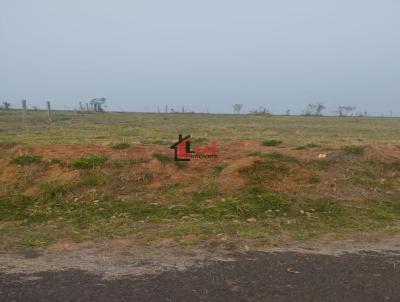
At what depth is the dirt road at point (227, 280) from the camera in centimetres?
326

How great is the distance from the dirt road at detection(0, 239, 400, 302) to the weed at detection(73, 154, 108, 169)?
3.63 meters

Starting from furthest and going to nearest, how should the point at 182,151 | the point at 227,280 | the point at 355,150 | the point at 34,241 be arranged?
the point at 182,151, the point at 355,150, the point at 34,241, the point at 227,280

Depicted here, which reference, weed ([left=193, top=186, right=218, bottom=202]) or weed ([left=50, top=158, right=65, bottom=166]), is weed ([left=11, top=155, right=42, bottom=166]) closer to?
weed ([left=50, top=158, right=65, bottom=166])

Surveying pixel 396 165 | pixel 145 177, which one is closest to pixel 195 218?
pixel 145 177

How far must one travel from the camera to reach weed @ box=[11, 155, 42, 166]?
7.91 m

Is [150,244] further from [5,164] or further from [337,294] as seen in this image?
[5,164]

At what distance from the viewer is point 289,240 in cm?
477

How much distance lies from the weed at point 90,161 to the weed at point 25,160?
2.84ft

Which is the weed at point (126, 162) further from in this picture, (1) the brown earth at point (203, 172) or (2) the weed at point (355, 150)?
(2) the weed at point (355, 150)

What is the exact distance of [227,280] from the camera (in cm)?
356

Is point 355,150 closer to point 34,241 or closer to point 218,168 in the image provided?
point 218,168

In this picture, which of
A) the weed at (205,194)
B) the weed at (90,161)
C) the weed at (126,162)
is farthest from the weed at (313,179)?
the weed at (90,161)

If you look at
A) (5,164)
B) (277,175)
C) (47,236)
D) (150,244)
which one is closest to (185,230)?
(150,244)

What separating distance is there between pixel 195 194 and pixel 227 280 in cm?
329
